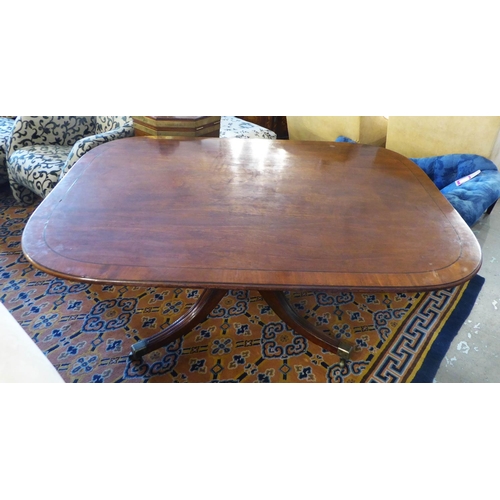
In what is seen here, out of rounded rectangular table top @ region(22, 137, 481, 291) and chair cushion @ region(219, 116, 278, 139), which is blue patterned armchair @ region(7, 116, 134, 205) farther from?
chair cushion @ region(219, 116, 278, 139)

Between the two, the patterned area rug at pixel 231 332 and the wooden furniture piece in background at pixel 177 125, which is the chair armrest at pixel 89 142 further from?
the patterned area rug at pixel 231 332

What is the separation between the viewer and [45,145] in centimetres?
223

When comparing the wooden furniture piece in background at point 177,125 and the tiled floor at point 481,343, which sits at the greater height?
the wooden furniture piece in background at point 177,125

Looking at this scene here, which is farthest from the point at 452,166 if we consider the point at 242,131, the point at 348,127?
the point at 242,131

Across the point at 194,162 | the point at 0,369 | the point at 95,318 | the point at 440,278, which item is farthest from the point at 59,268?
the point at 440,278

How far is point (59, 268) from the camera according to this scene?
2.85 feet

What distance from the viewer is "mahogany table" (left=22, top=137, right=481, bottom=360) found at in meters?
0.88

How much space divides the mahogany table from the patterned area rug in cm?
9

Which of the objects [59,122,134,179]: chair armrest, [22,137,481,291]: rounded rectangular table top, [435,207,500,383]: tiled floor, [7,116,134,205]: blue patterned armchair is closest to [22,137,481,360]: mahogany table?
[22,137,481,291]: rounded rectangular table top

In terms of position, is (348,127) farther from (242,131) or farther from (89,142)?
(89,142)

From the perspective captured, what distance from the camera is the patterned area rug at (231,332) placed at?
1404 millimetres

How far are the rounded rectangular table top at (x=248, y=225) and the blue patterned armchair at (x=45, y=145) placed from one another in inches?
25.2

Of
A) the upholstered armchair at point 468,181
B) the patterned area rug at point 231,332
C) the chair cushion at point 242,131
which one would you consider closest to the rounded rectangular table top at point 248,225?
the upholstered armchair at point 468,181

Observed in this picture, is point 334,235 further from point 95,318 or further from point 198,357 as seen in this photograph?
point 95,318
